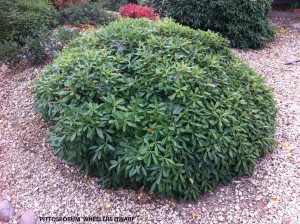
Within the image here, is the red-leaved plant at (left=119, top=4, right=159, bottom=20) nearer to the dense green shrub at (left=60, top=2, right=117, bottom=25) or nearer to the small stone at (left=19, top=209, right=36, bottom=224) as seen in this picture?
the dense green shrub at (left=60, top=2, right=117, bottom=25)

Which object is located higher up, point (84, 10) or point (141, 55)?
point (141, 55)

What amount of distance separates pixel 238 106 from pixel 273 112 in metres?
0.58

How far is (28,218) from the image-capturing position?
2582 mm

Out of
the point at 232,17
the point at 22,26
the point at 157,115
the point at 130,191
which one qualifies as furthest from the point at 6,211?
the point at 232,17

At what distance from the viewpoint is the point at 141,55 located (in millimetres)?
2834

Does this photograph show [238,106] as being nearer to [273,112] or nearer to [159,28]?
[273,112]

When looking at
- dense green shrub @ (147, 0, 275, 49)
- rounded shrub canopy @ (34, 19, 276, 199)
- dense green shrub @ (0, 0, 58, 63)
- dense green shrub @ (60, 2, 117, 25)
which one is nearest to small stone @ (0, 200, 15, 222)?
rounded shrub canopy @ (34, 19, 276, 199)

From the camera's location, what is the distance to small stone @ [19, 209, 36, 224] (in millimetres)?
2567

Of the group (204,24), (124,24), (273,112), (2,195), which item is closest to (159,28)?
(124,24)

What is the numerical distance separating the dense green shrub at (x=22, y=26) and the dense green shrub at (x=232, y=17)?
7.00ft

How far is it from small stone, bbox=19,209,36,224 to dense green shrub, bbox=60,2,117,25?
3.38 metres

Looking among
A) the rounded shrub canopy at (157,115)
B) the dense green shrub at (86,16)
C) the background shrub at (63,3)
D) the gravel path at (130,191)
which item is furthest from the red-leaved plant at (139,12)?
the gravel path at (130,191)

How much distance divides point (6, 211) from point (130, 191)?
3.33ft

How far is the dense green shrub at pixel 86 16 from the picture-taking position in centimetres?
526
